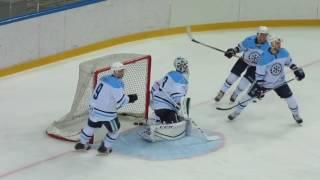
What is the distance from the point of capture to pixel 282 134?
6.97 meters

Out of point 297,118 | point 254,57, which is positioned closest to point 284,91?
point 297,118

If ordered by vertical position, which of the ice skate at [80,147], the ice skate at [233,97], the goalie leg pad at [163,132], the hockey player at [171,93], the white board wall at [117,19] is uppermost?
the white board wall at [117,19]

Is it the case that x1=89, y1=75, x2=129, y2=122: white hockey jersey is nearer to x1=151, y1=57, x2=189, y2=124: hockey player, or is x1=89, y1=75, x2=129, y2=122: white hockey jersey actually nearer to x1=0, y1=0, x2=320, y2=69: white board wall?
x1=151, y1=57, x2=189, y2=124: hockey player

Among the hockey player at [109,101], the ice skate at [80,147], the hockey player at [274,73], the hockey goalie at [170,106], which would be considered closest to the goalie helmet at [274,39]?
the hockey player at [274,73]

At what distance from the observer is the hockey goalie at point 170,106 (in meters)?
6.48

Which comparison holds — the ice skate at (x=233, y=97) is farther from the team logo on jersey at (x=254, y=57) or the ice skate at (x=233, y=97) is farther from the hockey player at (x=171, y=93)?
the hockey player at (x=171, y=93)

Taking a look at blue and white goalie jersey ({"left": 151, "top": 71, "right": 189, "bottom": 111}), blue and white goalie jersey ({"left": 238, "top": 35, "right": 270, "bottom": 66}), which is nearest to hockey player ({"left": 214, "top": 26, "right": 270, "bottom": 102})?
blue and white goalie jersey ({"left": 238, "top": 35, "right": 270, "bottom": 66})

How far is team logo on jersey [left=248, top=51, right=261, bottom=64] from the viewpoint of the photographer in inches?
292

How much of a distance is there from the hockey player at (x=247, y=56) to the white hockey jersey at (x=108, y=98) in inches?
72.5

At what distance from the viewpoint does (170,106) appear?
21.5 feet

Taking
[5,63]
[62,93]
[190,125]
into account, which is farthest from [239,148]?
[5,63]

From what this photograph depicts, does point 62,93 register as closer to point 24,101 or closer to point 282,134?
point 24,101

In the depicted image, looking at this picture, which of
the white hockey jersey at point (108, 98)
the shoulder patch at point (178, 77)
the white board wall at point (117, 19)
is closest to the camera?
the white hockey jersey at point (108, 98)

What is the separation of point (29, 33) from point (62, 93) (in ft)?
3.62
